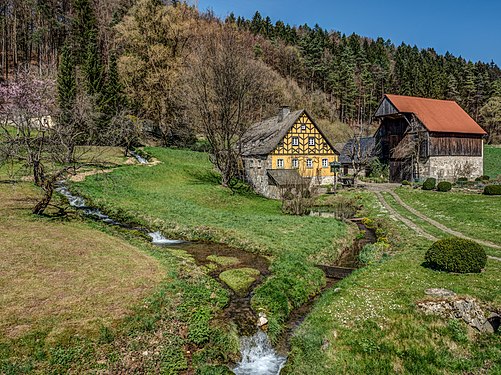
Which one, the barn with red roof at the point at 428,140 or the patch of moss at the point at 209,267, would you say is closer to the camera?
the patch of moss at the point at 209,267

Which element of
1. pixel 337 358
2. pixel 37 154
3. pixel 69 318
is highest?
pixel 37 154

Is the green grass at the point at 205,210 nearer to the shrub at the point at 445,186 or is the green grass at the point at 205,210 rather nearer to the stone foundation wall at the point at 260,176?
the stone foundation wall at the point at 260,176

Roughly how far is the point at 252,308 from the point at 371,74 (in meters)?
103

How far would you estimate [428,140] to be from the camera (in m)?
51.2

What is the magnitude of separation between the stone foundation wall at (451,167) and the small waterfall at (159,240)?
42.5 meters

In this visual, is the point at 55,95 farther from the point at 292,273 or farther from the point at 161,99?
the point at 292,273

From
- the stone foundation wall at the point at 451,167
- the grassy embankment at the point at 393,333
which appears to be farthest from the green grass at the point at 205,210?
the stone foundation wall at the point at 451,167

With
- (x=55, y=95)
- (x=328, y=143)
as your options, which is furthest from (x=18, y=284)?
(x=55, y=95)

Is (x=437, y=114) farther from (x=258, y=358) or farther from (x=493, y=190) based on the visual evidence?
(x=258, y=358)

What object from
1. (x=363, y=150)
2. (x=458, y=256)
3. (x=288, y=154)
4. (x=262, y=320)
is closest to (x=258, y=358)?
(x=262, y=320)

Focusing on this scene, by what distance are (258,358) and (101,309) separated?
5880 mm

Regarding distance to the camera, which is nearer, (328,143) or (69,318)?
(69,318)

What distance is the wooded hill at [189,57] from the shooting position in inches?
2261

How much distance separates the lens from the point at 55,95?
176 ft
